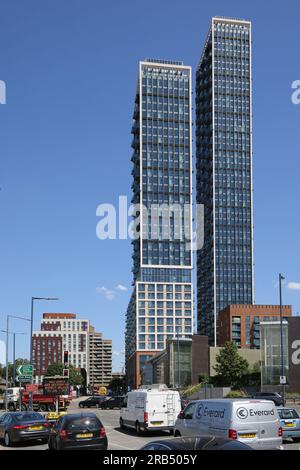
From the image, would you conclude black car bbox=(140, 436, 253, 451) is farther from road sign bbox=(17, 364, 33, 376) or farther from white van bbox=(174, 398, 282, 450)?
road sign bbox=(17, 364, 33, 376)

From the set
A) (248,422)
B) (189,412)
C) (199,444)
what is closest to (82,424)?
(189,412)

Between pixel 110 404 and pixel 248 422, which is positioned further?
pixel 110 404

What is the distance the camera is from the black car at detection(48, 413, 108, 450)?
2111 centimetres

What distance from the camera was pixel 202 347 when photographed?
108312 mm

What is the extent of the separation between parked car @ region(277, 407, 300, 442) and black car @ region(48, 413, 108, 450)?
7.76 m

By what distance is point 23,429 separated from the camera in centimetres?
2573

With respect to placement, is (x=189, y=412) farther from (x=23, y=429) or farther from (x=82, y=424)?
(x=23, y=429)

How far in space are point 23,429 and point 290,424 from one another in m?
10.5

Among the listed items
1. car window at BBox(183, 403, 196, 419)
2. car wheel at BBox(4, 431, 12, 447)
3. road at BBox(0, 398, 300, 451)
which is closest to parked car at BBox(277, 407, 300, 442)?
road at BBox(0, 398, 300, 451)

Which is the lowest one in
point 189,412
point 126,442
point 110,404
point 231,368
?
point 110,404

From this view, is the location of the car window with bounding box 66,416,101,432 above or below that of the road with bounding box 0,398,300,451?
above

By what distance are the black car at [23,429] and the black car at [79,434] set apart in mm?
3995

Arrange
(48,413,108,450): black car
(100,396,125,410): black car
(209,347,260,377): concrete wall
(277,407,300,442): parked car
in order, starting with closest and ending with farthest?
(48,413,108,450): black car, (277,407,300,442): parked car, (100,396,125,410): black car, (209,347,260,377): concrete wall
